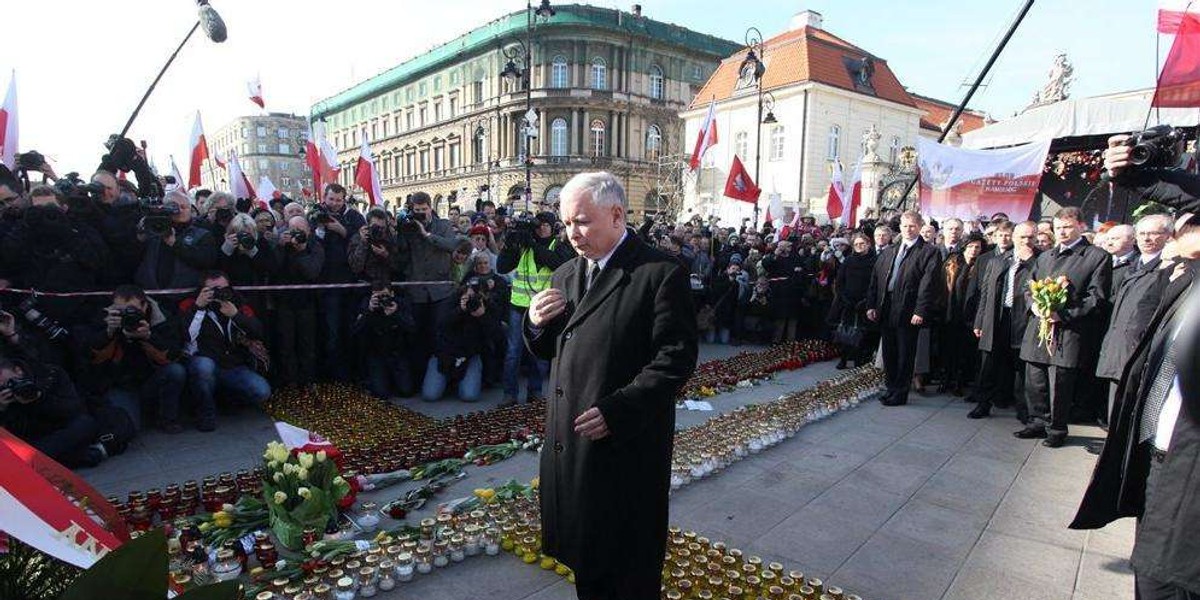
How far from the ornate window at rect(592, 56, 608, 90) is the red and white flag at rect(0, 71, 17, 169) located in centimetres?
5187

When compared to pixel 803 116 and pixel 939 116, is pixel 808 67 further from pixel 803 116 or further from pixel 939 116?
pixel 939 116

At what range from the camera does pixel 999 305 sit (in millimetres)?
6715

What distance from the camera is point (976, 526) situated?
4.18 metres

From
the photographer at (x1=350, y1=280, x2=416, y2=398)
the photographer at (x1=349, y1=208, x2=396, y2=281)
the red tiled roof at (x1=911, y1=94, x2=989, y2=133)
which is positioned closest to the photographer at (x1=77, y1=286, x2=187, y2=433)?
the photographer at (x1=350, y1=280, x2=416, y2=398)

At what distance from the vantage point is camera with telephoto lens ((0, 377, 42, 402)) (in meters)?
4.39

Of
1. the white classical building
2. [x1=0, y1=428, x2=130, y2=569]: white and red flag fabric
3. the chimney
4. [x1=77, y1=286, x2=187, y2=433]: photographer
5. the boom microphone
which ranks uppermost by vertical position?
the chimney

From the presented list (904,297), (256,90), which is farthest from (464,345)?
(256,90)

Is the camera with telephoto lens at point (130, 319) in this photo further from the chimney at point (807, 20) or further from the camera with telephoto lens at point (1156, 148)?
the chimney at point (807, 20)

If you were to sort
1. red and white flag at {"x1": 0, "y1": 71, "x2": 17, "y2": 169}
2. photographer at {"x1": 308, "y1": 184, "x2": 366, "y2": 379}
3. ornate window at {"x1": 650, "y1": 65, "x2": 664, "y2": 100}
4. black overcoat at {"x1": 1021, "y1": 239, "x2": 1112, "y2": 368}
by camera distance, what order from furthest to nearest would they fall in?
ornate window at {"x1": 650, "y1": 65, "x2": 664, "y2": 100} → red and white flag at {"x1": 0, "y1": 71, "x2": 17, "y2": 169} → photographer at {"x1": 308, "y1": 184, "x2": 366, "y2": 379} → black overcoat at {"x1": 1021, "y1": 239, "x2": 1112, "y2": 368}

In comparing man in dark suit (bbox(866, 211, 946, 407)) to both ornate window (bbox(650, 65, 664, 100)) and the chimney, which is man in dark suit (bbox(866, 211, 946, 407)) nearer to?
the chimney

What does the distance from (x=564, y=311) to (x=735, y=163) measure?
12.2 metres

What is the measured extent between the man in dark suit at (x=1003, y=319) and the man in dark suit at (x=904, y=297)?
50 cm

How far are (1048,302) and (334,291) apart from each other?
23.2 feet

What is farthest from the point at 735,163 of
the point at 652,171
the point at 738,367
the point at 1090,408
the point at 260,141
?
the point at 260,141
